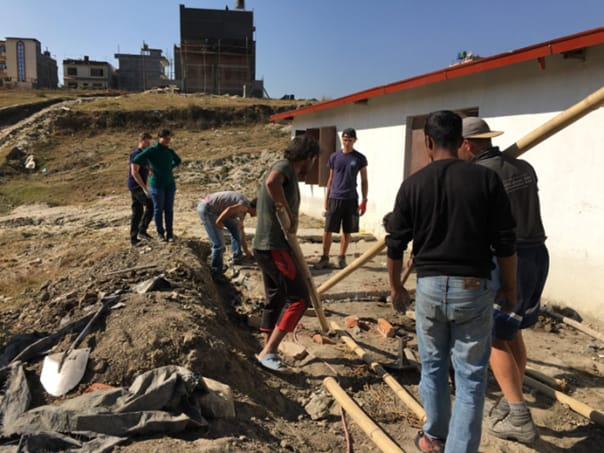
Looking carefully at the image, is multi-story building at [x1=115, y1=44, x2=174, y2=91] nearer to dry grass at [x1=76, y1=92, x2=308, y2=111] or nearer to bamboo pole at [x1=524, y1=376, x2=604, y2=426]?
dry grass at [x1=76, y1=92, x2=308, y2=111]

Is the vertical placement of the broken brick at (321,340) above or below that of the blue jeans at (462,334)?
below

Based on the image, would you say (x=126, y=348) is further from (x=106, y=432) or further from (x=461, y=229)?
(x=461, y=229)

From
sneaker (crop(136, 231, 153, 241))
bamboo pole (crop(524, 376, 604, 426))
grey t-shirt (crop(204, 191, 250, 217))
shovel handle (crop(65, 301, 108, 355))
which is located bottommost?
bamboo pole (crop(524, 376, 604, 426))

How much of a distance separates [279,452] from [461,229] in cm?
150

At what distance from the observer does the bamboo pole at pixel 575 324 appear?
4.50 metres

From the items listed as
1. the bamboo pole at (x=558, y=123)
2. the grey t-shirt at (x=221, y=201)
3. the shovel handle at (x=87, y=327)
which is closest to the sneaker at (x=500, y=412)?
the bamboo pole at (x=558, y=123)

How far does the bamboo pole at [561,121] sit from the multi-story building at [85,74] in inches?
2417

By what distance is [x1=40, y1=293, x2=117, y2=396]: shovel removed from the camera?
9.27ft

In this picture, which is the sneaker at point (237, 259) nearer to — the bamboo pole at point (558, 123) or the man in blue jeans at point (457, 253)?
the bamboo pole at point (558, 123)

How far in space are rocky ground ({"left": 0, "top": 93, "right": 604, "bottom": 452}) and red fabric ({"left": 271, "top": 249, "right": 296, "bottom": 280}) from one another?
71 centimetres

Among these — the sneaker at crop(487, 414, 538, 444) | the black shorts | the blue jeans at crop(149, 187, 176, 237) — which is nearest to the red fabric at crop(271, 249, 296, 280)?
the sneaker at crop(487, 414, 538, 444)

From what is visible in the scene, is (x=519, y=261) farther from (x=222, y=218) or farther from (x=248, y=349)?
(x=222, y=218)

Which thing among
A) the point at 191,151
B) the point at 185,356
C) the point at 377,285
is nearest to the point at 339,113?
the point at 377,285

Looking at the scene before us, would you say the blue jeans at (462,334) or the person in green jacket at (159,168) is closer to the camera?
the blue jeans at (462,334)
